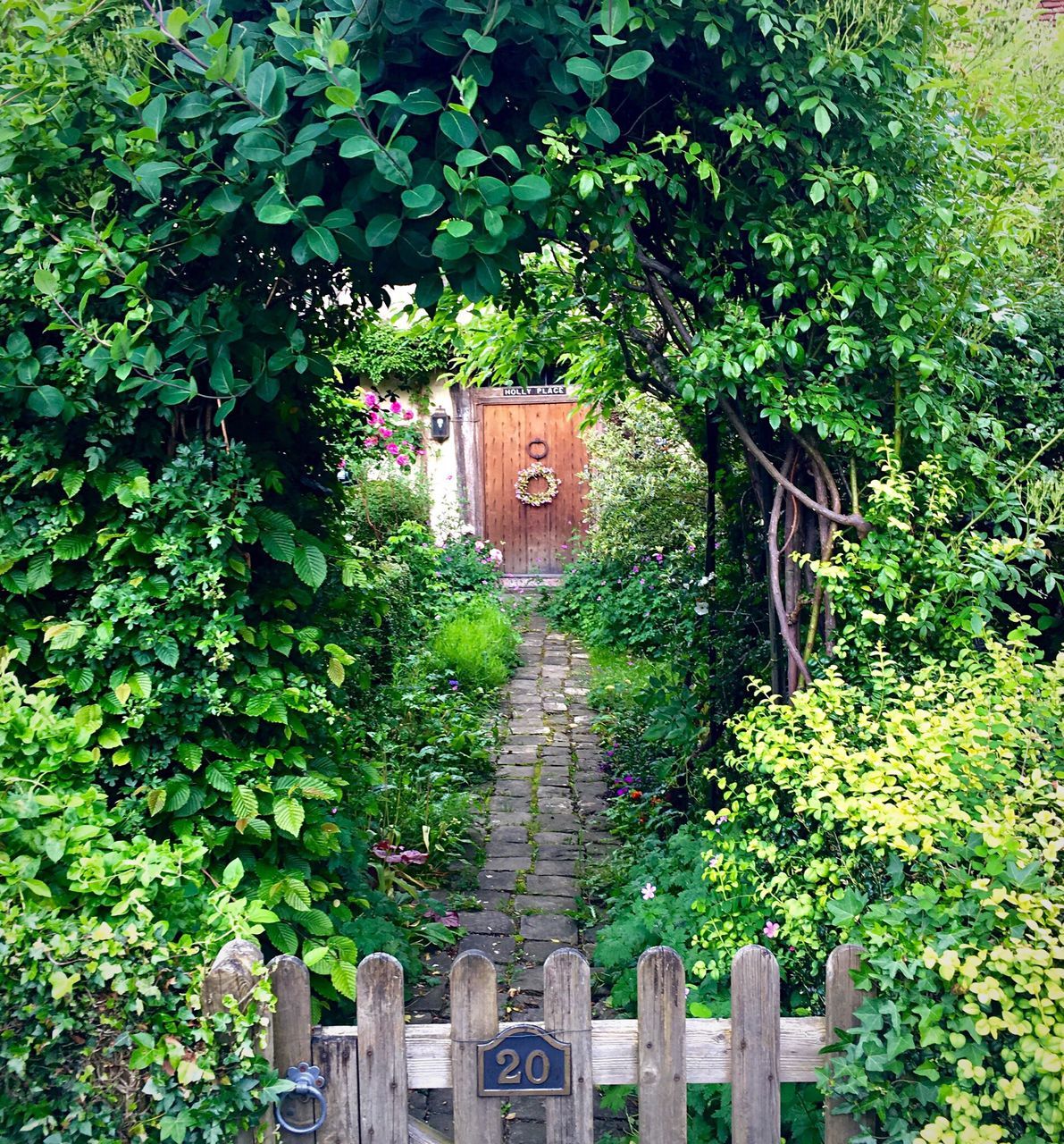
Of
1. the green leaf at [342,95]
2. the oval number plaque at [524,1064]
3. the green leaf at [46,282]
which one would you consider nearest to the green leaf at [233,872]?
the oval number plaque at [524,1064]

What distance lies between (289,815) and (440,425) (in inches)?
345

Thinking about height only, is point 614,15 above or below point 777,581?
above

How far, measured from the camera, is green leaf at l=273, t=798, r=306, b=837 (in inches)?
96.9

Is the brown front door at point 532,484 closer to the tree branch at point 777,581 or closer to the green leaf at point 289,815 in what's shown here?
the tree branch at point 777,581

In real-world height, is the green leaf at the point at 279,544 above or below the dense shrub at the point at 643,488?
below

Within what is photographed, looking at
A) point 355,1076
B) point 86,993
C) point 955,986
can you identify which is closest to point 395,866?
point 355,1076

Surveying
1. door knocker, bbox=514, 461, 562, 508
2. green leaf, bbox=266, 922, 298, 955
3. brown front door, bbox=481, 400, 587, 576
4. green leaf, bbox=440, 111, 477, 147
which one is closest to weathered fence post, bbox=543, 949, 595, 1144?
green leaf, bbox=266, 922, 298, 955

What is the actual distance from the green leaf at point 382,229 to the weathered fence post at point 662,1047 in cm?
167

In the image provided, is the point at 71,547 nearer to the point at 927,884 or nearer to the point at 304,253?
the point at 304,253

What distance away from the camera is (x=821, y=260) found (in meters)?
2.72

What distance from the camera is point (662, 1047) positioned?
6.56 ft

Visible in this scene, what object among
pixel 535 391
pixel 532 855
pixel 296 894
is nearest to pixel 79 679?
pixel 296 894

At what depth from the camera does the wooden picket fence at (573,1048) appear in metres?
1.98

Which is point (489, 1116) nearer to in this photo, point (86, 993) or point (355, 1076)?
point (355, 1076)
